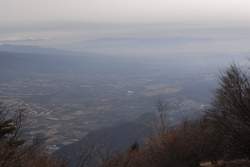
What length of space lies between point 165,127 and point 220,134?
10.8 metres

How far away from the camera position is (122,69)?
4970 inches

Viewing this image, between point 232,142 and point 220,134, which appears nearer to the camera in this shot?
point 232,142

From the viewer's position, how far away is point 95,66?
13550 cm

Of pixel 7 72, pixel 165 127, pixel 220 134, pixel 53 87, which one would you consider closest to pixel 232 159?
pixel 220 134

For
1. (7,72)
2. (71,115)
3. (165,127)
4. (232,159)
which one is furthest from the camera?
(7,72)

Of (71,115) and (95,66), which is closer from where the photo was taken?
(71,115)

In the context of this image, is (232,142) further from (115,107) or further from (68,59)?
(68,59)

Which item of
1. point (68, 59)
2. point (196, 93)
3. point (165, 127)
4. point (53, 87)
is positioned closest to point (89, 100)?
point (53, 87)

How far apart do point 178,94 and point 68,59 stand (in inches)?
3423

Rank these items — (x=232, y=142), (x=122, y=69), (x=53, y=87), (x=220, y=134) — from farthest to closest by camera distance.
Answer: (x=122, y=69), (x=53, y=87), (x=220, y=134), (x=232, y=142)

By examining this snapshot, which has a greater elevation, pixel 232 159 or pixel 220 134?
pixel 220 134

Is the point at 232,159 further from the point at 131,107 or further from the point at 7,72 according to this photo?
the point at 7,72

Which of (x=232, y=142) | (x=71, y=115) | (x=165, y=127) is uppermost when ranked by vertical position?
(x=232, y=142)

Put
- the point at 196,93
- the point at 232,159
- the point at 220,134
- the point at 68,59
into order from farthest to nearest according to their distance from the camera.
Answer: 1. the point at 68,59
2. the point at 196,93
3. the point at 232,159
4. the point at 220,134
